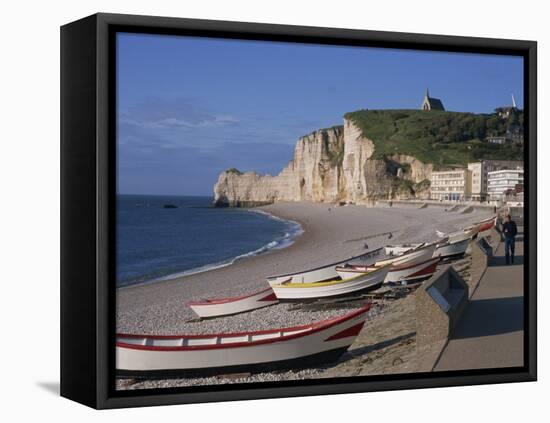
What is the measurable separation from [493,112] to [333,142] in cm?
196

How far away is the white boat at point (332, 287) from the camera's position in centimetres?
1194

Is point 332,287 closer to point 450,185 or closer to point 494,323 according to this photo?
point 450,185

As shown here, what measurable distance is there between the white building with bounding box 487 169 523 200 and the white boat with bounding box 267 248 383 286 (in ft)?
4.85

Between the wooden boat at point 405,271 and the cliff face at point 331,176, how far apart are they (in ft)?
2.24

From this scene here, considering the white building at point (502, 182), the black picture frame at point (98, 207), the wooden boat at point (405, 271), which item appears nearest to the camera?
the black picture frame at point (98, 207)

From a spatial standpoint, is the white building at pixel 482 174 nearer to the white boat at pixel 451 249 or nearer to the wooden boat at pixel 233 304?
the white boat at pixel 451 249

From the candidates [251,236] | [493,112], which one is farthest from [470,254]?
[251,236]

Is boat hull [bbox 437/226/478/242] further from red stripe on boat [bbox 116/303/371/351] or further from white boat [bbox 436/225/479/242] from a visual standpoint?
red stripe on boat [bbox 116/303/371/351]

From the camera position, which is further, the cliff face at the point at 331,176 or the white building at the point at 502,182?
the white building at the point at 502,182

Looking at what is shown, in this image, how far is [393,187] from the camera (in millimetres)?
12609

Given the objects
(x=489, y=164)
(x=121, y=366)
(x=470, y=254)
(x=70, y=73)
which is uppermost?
(x=70, y=73)

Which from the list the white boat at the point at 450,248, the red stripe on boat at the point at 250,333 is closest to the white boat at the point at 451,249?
the white boat at the point at 450,248

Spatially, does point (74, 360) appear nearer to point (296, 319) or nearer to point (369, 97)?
point (296, 319)

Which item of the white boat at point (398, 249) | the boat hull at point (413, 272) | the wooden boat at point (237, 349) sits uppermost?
the white boat at point (398, 249)
